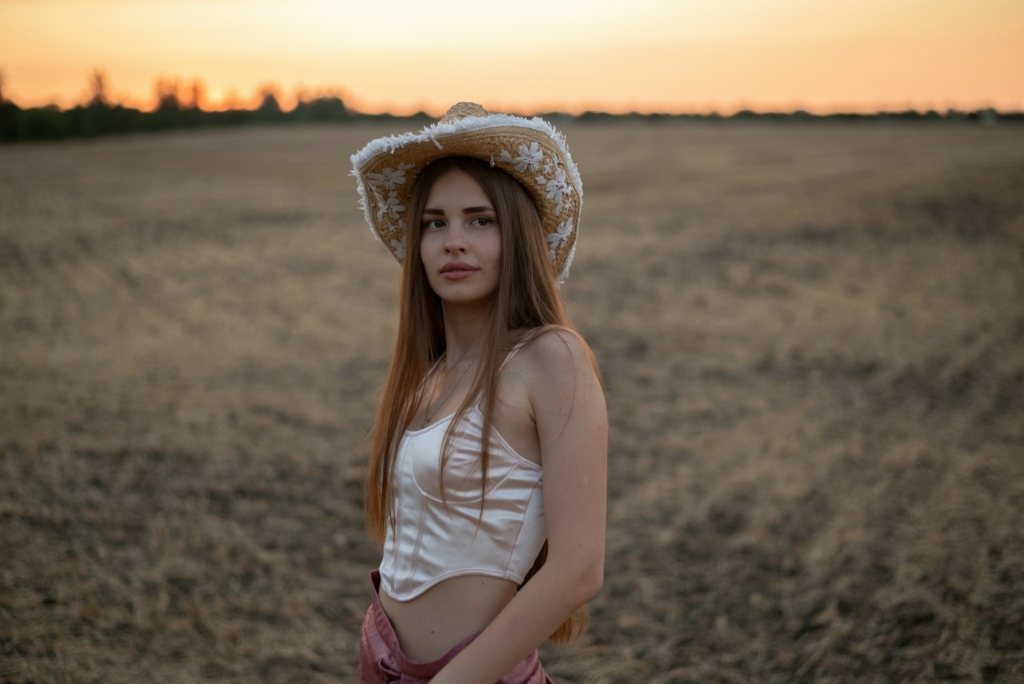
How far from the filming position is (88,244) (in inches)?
470

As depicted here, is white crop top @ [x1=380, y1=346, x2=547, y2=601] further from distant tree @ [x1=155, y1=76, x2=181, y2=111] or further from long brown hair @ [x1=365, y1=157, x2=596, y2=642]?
distant tree @ [x1=155, y1=76, x2=181, y2=111]

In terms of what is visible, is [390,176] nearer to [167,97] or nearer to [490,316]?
[490,316]

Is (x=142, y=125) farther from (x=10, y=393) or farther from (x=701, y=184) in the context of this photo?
(x=10, y=393)

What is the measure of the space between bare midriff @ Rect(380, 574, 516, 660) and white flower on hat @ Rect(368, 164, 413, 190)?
91 cm

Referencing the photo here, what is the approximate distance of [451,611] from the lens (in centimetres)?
171

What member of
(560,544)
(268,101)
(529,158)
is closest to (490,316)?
(529,158)

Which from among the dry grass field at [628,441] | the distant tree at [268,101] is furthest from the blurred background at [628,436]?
the distant tree at [268,101]

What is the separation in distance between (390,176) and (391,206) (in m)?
0.12

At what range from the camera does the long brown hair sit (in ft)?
5.68

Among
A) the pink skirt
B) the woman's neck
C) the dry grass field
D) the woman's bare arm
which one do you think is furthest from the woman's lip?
the dry grass field

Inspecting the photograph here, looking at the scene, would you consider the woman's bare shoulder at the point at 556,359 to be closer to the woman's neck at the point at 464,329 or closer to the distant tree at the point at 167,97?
the woman's neck at the point at 464,329

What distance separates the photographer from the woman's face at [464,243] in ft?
5.78

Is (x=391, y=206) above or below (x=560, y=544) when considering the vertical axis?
above

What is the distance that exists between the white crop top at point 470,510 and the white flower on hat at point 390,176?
0.52 meters
